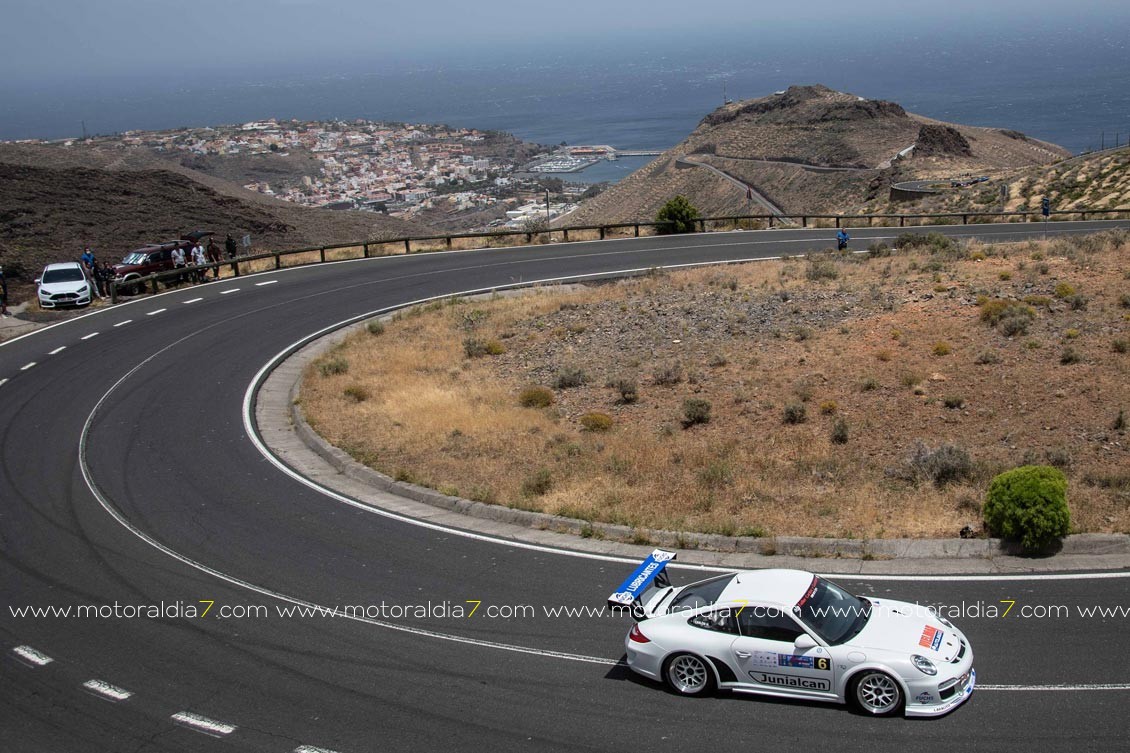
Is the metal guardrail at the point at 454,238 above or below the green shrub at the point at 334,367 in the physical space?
above

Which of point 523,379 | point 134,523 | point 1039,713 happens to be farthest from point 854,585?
point 523,379

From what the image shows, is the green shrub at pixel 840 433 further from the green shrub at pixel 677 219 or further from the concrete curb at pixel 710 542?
the green shrub at pixel 677 219

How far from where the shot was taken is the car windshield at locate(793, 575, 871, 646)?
10234 millimetres

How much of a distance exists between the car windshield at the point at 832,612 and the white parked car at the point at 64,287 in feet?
107

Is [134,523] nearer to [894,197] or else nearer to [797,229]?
[797,229]

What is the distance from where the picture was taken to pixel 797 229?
166 ft

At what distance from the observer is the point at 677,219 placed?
5034 cm

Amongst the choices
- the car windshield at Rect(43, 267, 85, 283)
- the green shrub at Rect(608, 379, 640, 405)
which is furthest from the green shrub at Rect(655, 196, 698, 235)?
the green shrub at Rect(608, 379, 640, 405)

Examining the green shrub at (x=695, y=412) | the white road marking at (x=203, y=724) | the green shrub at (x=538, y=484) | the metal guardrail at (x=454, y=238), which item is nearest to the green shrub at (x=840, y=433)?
the green shrub at (x=695, y=412)

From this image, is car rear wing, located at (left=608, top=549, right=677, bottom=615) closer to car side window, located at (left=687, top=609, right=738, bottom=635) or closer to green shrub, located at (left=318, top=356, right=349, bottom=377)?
car side window, located at (left=687, top=609, right=738, bottom=635)

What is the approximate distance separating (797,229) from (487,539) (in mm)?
38929

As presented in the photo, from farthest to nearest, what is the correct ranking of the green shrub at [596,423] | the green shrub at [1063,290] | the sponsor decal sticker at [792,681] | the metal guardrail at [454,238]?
the metal guardrail at [454,238] → the green shrub at [1063,290] → the green shrub at [596,423] → the sponsor decal sticker at [792,681]

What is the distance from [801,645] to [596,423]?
11.4 m

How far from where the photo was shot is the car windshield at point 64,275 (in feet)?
120
